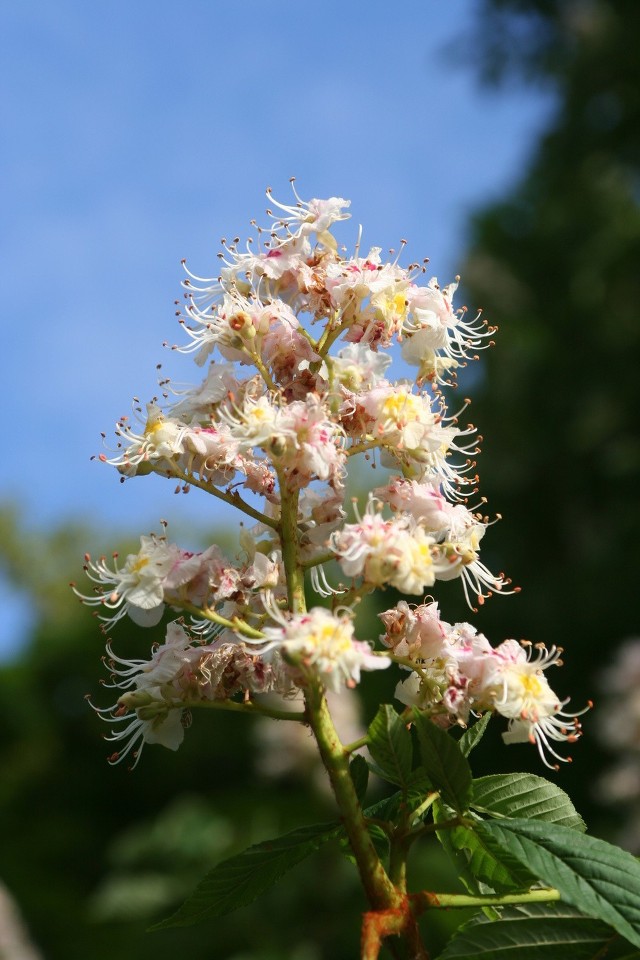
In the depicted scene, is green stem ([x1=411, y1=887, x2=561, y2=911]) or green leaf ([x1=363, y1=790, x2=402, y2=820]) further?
green leaf ([x1=363, y1=790, x2=402, y2=820])

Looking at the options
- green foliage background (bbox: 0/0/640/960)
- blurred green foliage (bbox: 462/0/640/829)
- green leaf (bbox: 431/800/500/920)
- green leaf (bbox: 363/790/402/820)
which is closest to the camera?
green leaf (bbox: 431/800/500/920)

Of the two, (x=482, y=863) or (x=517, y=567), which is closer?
(x=482, y=863)

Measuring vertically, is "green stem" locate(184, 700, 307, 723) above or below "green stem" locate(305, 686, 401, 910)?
above

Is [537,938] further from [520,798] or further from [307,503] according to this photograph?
[307,503]

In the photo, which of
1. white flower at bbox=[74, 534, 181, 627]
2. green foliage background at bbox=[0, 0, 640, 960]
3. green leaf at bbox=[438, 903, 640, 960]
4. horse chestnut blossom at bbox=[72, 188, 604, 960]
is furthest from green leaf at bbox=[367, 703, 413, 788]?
green foliage background at bbox=[0, 0, 640, 960]

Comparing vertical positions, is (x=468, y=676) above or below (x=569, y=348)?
below

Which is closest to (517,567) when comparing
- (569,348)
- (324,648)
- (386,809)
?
(569,348)

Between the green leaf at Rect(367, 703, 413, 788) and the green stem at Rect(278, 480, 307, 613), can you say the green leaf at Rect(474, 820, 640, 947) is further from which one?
the green stem at Rect(278, 480, 307, 613)
